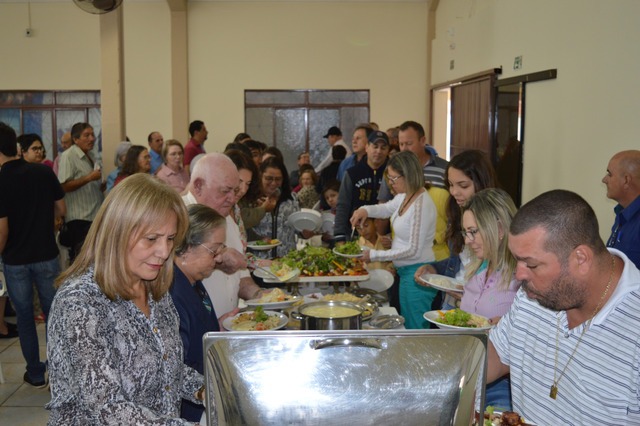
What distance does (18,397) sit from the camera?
3.55 m

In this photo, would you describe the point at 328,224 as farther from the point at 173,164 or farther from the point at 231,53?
the point at 231,53

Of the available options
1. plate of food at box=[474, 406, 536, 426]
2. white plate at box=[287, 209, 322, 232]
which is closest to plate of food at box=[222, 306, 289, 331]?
→ plate of food at box=[474, 406, 536, 426]

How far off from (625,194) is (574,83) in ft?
4.53

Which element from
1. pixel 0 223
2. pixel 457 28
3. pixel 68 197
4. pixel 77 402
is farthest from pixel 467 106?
pixel 77 402

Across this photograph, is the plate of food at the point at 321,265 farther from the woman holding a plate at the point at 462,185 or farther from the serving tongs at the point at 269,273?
the woman holding a plate at the point at 462,185

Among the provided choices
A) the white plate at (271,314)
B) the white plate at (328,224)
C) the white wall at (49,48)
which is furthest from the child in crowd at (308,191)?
the white wall at (49,48)

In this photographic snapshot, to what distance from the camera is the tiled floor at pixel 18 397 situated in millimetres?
3287

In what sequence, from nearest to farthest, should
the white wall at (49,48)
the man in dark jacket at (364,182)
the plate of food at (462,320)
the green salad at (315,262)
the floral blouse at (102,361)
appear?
the floral blouse at (102,361) → the plate of food at (462,320) → the green salad at (315,262) → the man in dark jacket at (364,182) → the white wall at (49,48)

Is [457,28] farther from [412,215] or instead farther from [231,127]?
[412,215]

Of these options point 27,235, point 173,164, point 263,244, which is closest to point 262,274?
point 263,244

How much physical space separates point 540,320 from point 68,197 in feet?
14.5

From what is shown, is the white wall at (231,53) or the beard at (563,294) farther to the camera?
the white wall at (231,53)

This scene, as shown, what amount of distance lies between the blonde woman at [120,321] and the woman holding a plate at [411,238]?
2064 millimetres

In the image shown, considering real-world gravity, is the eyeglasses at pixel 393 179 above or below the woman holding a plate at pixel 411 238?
above
